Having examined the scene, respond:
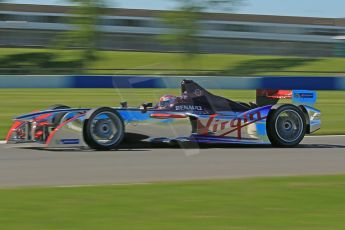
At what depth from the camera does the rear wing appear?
11.8 m

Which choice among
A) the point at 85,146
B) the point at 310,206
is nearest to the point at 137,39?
the point at 85,146

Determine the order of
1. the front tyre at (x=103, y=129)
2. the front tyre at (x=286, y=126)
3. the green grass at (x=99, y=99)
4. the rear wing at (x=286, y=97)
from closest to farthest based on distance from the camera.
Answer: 1. the front tyre at (x=103, y=129)
2. the front tyre at (x=286, y=126)
3. the green grass at (x=99, y=99)
4. the rear wing at (x=286, y=97)

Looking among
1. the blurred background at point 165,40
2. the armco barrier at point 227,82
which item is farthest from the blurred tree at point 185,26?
the armco barrier at point 227,82

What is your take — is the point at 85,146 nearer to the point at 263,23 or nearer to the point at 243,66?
the point at 243,66

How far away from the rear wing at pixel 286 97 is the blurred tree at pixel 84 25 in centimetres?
4265

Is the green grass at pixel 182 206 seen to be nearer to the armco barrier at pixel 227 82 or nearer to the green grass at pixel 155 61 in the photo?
the armco barrier at pixel 227 82

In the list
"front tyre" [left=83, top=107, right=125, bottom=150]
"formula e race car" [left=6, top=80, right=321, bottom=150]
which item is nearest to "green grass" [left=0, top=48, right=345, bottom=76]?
"formula e race car" [left=6, top=80, right=321, bottom=150]

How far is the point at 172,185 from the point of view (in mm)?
6977

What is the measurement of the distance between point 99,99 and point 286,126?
12526mm

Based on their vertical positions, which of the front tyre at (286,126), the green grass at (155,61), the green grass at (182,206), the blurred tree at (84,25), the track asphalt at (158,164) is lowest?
the green grass at (182,206)

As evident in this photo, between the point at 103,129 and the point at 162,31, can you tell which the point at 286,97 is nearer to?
the point at 103,129

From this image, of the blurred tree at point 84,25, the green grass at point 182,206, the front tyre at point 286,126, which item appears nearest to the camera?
the green grass at point 182,206

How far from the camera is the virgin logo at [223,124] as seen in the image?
10719mm

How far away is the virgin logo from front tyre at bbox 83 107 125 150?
1261 mm
